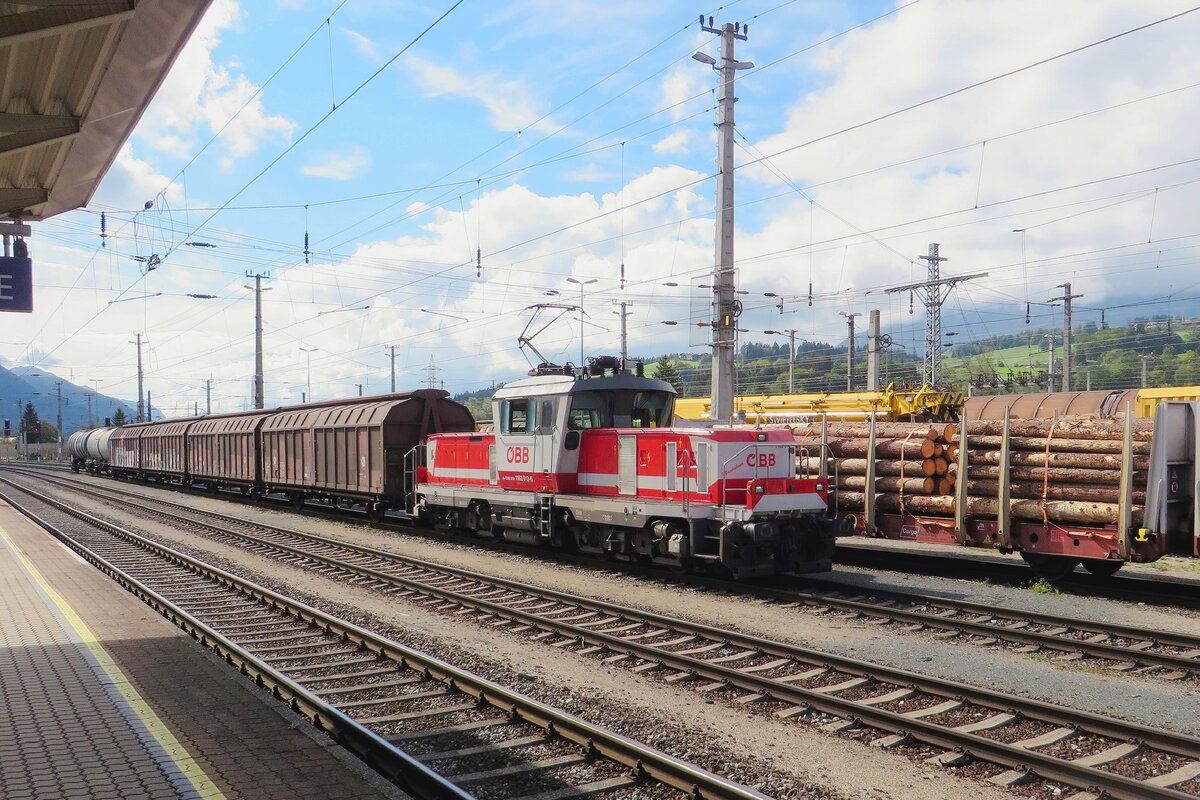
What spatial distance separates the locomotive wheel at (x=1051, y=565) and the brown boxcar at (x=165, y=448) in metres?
35.2

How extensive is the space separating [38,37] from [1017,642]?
441 inches

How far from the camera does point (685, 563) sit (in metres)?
13.9

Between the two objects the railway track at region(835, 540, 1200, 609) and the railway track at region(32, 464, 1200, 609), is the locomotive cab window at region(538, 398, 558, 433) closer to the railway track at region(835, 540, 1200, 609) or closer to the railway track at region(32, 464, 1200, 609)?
the railway track at region(32, 464, 1200, 609)

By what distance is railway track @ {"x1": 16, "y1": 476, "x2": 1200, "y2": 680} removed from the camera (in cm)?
898

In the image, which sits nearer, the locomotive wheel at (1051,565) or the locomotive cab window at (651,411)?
the locomotive wheel at (1051,565)

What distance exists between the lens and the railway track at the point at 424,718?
604cm

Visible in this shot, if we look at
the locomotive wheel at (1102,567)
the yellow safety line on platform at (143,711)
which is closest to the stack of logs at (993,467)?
the locomotive wheel at (1102,567)

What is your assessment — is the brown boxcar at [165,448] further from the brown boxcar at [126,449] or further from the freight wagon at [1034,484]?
the freight wagon at [1034,484]

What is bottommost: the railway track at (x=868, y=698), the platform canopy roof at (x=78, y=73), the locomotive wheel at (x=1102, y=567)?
the railway track at (x=868, y=698)

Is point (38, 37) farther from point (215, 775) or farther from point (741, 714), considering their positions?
point (741, 714)

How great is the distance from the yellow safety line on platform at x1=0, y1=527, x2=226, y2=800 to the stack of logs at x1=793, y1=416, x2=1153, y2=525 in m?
11.8

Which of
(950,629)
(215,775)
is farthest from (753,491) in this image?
(215,775)

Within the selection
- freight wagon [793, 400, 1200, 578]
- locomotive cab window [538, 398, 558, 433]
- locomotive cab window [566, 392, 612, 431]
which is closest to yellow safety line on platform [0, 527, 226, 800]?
locomotive cab window [538, 398, 558, 433]

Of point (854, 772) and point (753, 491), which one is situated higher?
point (753, 491)
